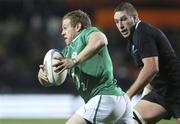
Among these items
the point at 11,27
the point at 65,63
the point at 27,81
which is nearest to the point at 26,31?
the point at 11,27

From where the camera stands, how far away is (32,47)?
15.6m

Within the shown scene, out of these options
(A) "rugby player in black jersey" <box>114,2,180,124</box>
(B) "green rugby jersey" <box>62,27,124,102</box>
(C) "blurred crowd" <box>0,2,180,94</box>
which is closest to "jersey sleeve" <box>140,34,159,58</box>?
(A) "rugby player in black jersey" <box>114,2,180,124</box>

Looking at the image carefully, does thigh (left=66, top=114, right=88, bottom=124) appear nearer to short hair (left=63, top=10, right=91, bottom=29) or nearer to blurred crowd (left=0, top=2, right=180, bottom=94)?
short hair (left=63, top=10, right=91, bottom=29)

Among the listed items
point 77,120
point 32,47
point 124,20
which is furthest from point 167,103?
point 32,47

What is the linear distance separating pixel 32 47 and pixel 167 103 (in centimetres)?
907

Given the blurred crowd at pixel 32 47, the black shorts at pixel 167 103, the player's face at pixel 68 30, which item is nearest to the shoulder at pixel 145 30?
the black shorts at pixel 167 103

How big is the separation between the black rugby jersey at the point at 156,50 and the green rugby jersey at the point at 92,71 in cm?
67

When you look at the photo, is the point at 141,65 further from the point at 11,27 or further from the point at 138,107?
the point at 11,27

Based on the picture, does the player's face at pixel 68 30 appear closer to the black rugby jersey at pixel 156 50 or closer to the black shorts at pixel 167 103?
the black rugby jersey at pixel 156 50

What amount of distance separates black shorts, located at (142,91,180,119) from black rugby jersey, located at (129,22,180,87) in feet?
0.52

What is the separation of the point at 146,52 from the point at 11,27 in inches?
403

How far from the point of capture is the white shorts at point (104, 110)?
5.77m

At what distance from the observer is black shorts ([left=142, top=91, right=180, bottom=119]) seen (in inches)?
267

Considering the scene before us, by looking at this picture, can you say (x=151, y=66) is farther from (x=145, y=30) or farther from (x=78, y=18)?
(x=78, y=18)
